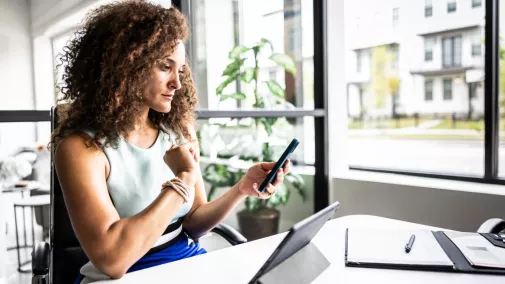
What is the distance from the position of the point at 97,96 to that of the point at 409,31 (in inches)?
96.4

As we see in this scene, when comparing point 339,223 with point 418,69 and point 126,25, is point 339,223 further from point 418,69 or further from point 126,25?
point 418,69

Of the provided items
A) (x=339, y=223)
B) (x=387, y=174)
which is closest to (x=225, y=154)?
(x=387, y=174)

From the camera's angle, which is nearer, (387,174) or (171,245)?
(171,245)

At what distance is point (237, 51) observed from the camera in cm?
297

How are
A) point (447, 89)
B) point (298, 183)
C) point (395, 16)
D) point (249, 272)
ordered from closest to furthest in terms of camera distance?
point (249, 272) → point (447, 89) → point (395, 16) → point (298, 183)

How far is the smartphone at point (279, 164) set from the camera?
1.20 metres

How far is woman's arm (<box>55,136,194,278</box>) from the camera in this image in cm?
110

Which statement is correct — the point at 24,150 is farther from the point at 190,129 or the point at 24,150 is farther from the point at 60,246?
the point at 190,129

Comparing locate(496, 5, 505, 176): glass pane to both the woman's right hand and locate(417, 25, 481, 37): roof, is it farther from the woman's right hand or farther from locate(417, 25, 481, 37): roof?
the woman's right hand

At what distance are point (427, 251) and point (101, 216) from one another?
33.3 inches

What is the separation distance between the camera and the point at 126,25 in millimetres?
1384

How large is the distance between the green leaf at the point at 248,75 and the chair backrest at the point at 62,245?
5.79 ft

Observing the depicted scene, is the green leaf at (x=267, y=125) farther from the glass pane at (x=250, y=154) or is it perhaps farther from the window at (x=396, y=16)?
the window at (x=396, y=16)

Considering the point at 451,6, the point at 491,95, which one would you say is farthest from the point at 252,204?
the point at 451,6
